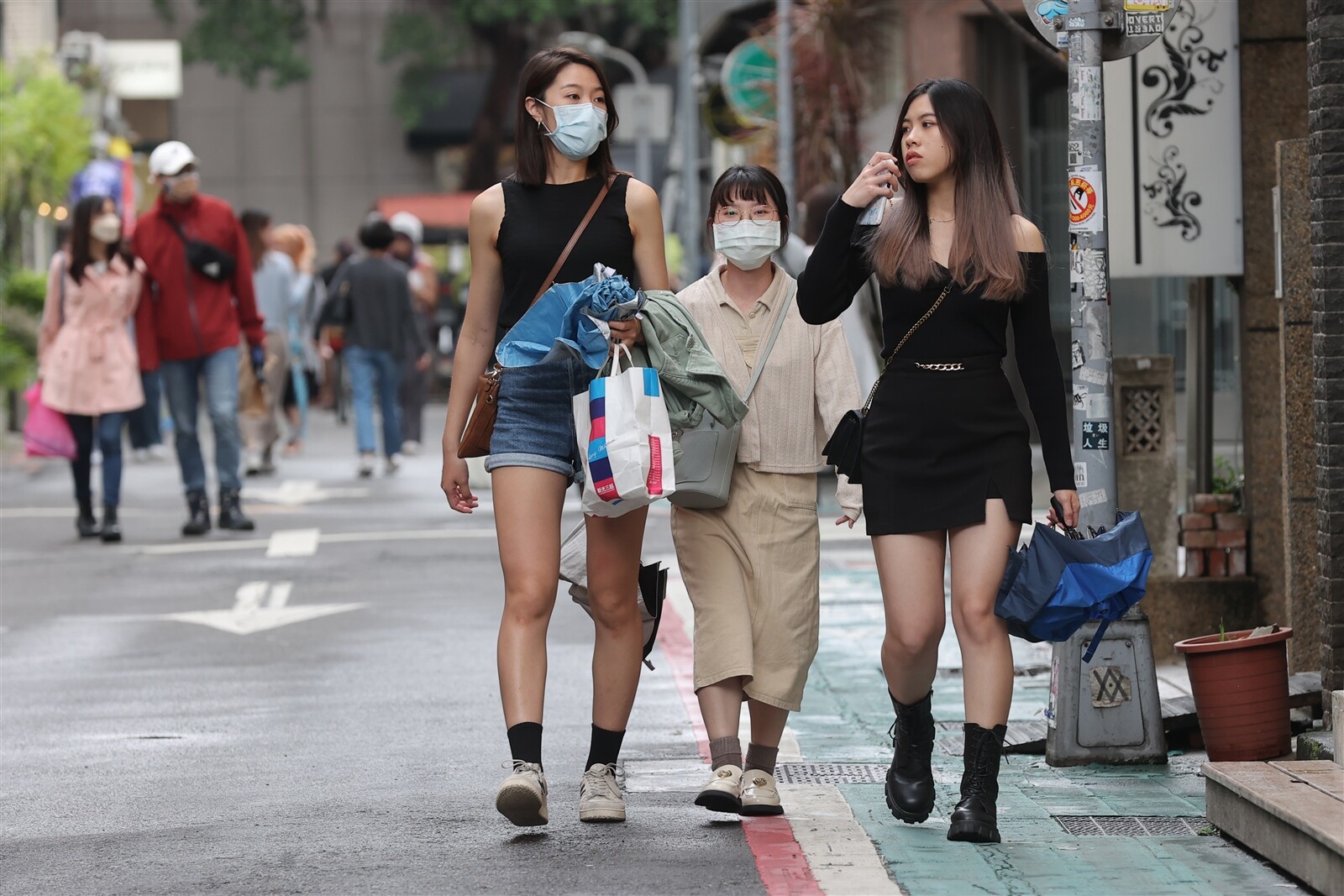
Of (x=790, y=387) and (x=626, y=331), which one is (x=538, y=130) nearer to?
(x=626, y=331)

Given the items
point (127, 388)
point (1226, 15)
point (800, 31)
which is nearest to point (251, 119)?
point (800, 31)

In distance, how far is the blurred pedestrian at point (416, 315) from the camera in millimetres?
19734

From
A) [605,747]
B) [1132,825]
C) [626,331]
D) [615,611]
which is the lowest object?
[1132,825]

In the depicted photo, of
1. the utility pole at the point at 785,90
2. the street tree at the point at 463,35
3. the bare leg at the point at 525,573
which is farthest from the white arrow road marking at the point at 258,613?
the street tree at the point at 463,35

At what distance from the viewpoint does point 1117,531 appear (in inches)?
228

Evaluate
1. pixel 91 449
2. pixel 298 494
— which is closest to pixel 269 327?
pixel 298 494

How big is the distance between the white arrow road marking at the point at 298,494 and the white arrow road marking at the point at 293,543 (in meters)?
2.05

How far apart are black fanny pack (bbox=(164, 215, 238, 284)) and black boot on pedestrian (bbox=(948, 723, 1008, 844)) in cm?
860

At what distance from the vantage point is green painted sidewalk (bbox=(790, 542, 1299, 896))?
520 cm

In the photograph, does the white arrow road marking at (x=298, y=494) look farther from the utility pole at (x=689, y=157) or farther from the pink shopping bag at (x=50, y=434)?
the utility pole at (x=689, y=157)

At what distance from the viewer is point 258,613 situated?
10.5 meters

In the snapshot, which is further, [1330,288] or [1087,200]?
[1087,200]

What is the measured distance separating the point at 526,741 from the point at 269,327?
13.8 m

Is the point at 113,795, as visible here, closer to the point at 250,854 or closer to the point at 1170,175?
the point at 250,854
